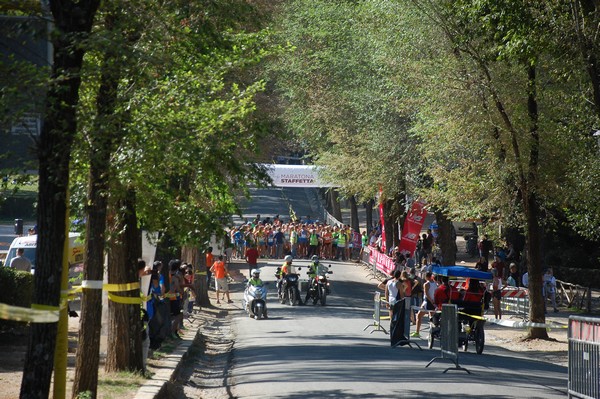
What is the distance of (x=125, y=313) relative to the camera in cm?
1442

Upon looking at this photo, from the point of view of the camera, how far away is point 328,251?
52188 millimetres

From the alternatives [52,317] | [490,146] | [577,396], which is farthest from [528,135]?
[52,317]

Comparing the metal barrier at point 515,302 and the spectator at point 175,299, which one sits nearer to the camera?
the spectator at point 175,299

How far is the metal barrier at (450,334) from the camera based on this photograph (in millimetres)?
16766

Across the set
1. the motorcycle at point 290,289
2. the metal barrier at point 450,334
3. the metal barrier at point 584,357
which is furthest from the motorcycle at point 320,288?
the metal barrier at point 584,357

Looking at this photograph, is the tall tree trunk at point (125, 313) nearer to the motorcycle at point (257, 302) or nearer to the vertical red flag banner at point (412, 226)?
the motorcycle at point (257, 302)

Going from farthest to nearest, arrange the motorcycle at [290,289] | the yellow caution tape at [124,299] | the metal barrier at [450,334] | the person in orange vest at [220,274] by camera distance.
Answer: the person in orange vest at [220,274], the motorcycle at [290,289], the metal barrier at [450,334], the yellow caution tape at [124,299]

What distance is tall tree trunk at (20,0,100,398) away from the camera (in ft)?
24.8

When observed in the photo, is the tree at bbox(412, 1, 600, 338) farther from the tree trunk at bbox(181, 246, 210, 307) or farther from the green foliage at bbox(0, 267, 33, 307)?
the green foliage at bbox(0, 267, 33, 307)

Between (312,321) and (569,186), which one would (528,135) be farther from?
(312,321)

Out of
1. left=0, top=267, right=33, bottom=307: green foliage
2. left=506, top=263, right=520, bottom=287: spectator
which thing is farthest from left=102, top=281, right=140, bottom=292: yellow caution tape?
left=506, top=263, right=520, bottom=287: spectator

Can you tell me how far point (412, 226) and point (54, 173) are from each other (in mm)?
30867

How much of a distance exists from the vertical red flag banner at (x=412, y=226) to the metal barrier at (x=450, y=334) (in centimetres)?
1973

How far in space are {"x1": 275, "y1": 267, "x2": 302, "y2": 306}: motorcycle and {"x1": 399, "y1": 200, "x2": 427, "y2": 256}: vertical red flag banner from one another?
683 centimetres
